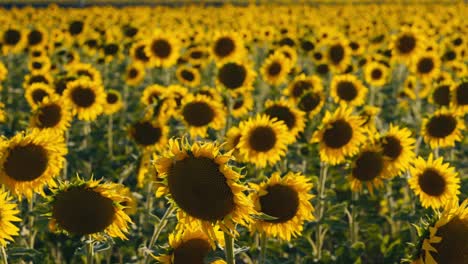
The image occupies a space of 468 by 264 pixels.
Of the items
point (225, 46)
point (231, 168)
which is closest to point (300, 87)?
point (225, 46)

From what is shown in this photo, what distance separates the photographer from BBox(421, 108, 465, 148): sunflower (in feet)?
20.6

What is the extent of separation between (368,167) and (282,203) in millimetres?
1526

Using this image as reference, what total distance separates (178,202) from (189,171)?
0.16 m

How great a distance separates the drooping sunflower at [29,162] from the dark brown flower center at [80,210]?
781 millimetres

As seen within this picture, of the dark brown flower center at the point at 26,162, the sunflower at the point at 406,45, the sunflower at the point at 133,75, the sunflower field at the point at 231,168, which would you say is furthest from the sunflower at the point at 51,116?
the sunflower at the point at 406,45

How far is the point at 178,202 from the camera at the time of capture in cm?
292

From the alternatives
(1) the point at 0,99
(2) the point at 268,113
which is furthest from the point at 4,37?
(2) the point at 268,113

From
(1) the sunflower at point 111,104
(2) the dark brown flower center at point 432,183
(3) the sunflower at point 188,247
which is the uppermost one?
(3) the sunflower at point 188,247

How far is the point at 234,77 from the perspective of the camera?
765cm

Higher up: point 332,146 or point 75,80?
point 75,80

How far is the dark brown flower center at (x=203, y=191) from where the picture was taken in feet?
9.34

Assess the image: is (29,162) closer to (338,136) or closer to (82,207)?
(82,207)

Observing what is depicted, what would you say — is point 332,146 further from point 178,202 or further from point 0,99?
point 0,99

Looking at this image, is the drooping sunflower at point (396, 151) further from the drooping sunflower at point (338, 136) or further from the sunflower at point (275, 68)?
the sunflower at point (275, 68)
